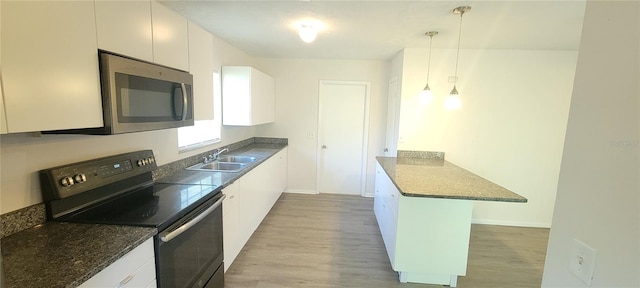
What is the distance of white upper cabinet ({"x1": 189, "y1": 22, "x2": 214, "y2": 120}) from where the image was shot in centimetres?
208

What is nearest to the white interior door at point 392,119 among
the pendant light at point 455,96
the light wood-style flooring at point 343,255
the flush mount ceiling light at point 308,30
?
the light wood-style flooring at point 343,255

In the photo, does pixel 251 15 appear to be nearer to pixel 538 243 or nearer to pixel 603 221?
pixel 603 221

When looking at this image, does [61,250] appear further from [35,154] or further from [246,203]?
[246,203]

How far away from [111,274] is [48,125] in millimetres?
653

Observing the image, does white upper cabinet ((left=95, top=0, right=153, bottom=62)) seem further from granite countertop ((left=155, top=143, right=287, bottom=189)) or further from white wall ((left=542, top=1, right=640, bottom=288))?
white wall ((left=542, top=1, right=640, bottom=288))

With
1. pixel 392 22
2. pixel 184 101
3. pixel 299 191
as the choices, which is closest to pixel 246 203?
pixel 184 101

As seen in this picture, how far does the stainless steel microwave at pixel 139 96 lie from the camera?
4.25ft

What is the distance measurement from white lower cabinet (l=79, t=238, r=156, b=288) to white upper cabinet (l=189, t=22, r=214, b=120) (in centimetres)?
119

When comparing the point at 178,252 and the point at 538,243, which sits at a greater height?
the point at 178,252

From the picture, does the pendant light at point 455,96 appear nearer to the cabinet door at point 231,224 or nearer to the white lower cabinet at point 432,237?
the white lower cabinet at point 432,237

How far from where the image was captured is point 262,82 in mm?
3854

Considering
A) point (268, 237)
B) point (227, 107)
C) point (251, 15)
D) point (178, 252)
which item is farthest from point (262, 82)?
point (178, 252)

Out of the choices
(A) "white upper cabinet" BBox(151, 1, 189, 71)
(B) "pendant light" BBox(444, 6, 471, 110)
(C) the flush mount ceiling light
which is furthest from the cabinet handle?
(B) "pendant light" BBox(444, 6, 471, 110)

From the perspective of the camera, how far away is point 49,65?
1038 mm
